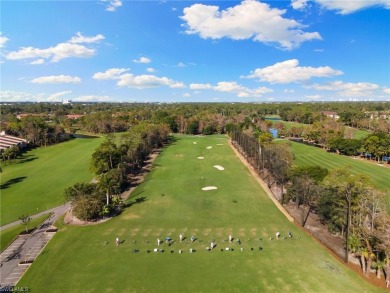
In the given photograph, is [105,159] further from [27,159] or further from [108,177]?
[27,159]

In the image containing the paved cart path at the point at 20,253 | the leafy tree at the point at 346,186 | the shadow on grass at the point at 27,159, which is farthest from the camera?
the shadow on grass at the point at 27,159

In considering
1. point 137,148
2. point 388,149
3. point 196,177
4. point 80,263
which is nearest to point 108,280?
point 80,263

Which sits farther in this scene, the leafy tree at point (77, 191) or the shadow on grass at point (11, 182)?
the shadow on grass at point (11, 182)

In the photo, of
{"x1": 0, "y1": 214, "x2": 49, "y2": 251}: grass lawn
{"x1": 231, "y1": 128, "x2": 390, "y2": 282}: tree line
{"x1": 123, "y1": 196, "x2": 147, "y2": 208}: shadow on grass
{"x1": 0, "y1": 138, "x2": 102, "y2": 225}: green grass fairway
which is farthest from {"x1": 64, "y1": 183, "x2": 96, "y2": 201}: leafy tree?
{"x1": 231, "y1": 128, "x2": 390, "y2": 282}: tree line

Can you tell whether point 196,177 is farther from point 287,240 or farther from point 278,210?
point 287,240

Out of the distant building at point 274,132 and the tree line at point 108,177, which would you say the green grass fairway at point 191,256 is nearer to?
the tree line at point 108,177

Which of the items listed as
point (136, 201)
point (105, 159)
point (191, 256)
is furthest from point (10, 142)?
point (191, 256)

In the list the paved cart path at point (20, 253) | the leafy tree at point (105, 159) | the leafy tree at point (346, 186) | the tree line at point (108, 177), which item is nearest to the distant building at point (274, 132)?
the tree line at point (108, 177)

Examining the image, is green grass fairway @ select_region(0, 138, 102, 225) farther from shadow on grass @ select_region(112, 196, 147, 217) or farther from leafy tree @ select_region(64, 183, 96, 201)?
shadow on grass @ select_region(112, 196, 147, 217)
